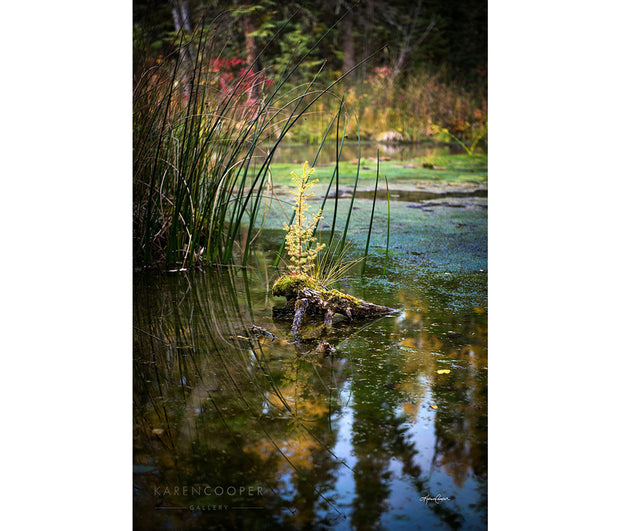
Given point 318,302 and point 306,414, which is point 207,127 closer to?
point 318,302

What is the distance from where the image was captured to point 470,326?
7.70ft

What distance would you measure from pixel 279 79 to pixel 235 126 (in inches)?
11.7

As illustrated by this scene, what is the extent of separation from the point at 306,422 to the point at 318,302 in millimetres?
671

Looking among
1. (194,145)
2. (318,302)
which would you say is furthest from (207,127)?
(318,302)

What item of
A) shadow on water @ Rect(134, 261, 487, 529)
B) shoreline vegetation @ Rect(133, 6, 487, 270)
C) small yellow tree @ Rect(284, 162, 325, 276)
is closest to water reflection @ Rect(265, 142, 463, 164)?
shoreline vegetation @ Rect(133, 6, 487, 270)

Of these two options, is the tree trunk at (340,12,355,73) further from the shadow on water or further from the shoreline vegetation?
the shadow on water

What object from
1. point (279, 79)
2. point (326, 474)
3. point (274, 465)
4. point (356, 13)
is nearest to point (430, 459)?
point (326, 474)

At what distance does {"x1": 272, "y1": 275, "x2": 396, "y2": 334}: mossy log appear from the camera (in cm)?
232

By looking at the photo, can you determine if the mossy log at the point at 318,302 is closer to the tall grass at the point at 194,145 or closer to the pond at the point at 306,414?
the pond at the point at 306,414

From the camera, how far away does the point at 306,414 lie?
177 centimetres

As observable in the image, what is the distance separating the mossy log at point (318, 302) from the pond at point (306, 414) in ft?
0.18

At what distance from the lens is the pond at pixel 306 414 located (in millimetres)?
1504
